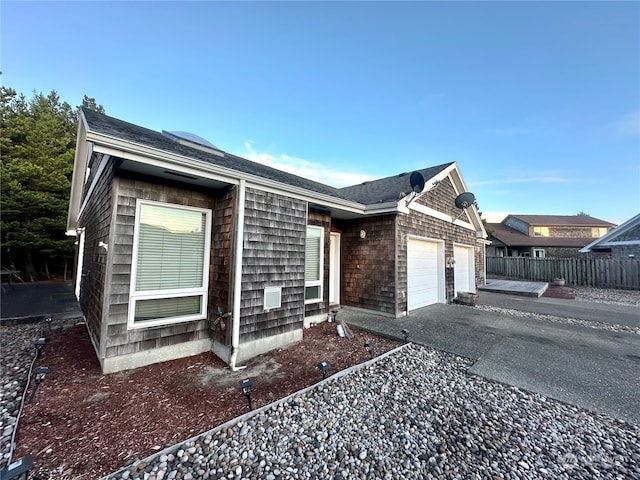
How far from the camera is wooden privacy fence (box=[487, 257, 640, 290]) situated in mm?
12672

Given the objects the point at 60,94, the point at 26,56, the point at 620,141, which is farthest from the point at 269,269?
the point at 60,94

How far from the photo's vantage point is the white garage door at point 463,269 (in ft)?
33.4

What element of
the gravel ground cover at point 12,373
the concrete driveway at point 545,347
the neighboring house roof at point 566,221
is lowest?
the gravel ground cover at point 12,373

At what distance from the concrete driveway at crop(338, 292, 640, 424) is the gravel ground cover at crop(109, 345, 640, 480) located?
1.48 feet

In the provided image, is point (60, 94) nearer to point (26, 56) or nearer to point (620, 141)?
point (26, 56)

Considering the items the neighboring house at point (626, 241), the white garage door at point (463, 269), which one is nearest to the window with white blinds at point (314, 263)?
the white garage door at point (463, 269)

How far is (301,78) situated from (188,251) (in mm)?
7857

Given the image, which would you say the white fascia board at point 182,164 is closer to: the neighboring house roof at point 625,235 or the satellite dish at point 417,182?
the satellite dish at point 417,182

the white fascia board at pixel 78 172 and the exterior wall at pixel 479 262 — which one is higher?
the white fascia board at pixel 78 172

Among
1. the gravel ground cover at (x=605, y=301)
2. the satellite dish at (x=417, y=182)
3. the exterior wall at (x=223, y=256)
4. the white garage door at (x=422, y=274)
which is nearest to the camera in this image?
the exterior wall at (x=223, y=256)

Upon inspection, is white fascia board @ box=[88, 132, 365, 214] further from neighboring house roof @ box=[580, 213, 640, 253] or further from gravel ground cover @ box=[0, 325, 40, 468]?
neighboring house roof @ box=[580, 213, 640, 253]

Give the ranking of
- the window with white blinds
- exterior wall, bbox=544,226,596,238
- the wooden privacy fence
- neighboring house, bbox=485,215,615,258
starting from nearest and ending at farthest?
the window with white blinds < the wooden privacy fence < neighboring house, bbox=485,215,615,258 < exterior wall, bbox=544,226,596,238

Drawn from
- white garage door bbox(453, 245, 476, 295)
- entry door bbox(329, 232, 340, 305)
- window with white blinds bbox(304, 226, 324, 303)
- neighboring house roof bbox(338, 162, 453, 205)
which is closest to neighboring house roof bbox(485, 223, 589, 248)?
white garage door bbox(453, 245, 476, 295)

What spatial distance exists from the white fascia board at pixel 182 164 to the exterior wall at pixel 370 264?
260cm
